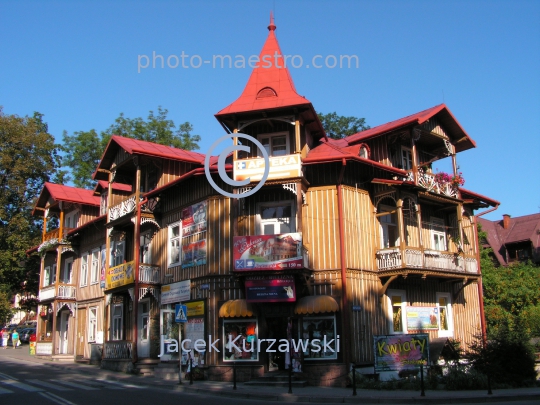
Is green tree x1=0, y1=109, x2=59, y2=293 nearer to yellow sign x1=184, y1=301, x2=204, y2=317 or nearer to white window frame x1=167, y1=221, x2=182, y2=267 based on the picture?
white window frame x1=167, y1=221, x2=182, y2=267

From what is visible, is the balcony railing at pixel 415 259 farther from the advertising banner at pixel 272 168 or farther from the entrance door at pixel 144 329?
the entrance door at pixel 144 329

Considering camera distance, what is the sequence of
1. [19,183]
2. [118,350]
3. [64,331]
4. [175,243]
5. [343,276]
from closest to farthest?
[343,276] → [175,243] → [118,350] → [64,331] → [19,183]

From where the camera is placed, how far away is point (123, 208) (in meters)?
27.0

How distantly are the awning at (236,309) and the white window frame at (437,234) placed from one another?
9.70m

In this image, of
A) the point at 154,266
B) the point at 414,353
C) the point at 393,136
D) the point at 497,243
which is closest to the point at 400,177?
the point at 393,136

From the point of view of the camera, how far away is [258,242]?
808 inches

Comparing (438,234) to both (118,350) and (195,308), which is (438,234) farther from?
(118,350)

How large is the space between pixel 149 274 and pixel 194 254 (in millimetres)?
3180

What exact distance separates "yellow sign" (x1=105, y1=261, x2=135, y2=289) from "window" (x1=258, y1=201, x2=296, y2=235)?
6.99 metres

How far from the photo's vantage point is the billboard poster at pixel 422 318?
23.0 meters

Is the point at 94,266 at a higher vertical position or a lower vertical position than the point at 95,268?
higher

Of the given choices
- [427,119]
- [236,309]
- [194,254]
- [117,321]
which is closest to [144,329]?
[117,321]

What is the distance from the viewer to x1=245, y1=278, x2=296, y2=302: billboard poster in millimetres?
20312

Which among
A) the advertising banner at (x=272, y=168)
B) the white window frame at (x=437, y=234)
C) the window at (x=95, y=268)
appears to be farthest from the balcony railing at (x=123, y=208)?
the white window frame at (x=437, y=234)
